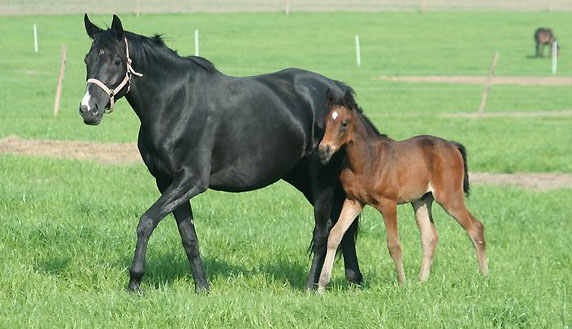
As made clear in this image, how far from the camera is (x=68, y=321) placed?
265 inches

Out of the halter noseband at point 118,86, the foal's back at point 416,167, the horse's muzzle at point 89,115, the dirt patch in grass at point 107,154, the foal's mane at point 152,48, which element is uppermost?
the foal's mane at point 152,48

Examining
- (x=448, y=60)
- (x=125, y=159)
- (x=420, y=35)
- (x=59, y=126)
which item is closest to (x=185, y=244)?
(x=125, y=159)

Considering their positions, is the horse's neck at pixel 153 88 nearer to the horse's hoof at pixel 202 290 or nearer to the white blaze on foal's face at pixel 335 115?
the white blaze on foal's face at pixel 335 115

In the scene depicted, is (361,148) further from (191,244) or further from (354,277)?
(191,244)

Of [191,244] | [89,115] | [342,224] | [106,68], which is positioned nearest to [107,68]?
[106,68]

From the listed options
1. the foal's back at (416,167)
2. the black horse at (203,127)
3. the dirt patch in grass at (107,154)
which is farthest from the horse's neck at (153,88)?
the dirt patch in grass at (107,154)

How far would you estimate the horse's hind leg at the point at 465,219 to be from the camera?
9.38m

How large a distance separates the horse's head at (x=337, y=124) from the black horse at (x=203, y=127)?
2.32ft

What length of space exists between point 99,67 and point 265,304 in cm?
236

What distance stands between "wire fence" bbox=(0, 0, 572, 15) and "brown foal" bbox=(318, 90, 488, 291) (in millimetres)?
53639

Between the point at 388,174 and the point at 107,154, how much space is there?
10745 millimetres

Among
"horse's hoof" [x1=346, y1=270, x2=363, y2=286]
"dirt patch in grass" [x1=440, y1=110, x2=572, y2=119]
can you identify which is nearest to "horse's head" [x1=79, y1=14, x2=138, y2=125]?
"horse's hoof" [x1=346, y1=270, x2=363, y2=286]

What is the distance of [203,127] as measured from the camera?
8547 mm

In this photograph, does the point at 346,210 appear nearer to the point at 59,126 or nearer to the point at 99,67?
the point at 99,67
